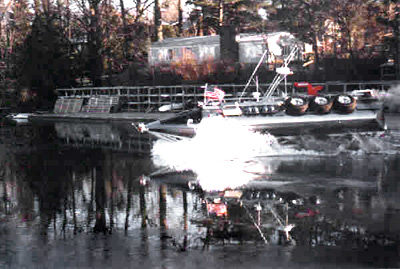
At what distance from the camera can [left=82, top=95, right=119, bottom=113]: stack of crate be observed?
110 feet

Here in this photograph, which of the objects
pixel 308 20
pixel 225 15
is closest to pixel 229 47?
pixel 308 20

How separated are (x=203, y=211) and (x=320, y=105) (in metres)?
8.09

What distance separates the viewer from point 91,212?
1062 cm

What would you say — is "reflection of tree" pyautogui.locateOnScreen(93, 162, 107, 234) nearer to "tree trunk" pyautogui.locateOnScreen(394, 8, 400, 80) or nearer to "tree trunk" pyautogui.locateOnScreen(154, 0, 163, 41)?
"tree trunk" pyautogui.locateOnScreen(394, 8, 400, 80)

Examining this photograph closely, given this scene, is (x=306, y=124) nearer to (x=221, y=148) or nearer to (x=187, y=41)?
(x=221, y=148)

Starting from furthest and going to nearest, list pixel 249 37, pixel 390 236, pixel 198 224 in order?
pixel 249 37 → pixel 198 224 → pixel 390 236

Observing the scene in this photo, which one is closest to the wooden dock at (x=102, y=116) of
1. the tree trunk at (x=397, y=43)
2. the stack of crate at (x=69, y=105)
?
the stack of crate at (x=69, y=105)

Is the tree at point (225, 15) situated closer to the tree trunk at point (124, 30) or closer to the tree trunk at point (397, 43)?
the tree trunk at point (124, 30)

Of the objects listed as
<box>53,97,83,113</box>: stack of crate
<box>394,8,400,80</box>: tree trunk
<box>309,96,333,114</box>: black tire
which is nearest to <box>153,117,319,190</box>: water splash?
<box>309,96,333,114</box>: black tire

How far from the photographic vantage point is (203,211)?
1044 cm

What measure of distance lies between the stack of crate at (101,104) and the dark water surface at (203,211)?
15423mm

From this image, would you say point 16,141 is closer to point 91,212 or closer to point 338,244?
point 91,212

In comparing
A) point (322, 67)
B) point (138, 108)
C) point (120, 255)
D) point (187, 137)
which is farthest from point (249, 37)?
point (120, 255)

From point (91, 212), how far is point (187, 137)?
23.2 feet
